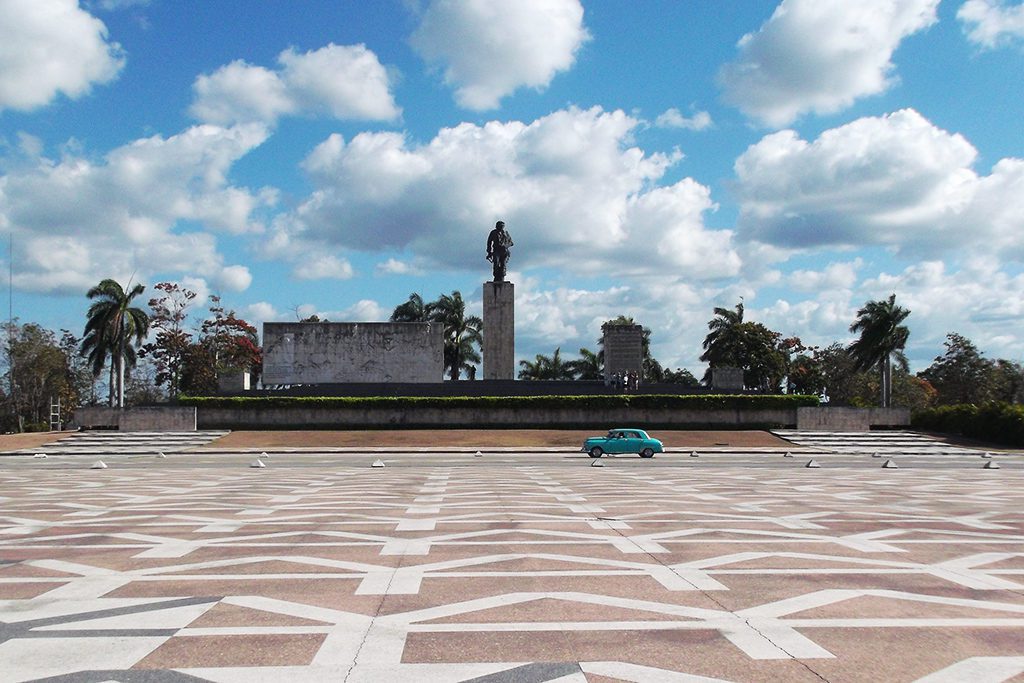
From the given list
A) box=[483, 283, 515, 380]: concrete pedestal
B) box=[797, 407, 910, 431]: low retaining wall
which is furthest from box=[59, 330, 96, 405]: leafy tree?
box=[797, 407, 910, 431]: low retaining wall

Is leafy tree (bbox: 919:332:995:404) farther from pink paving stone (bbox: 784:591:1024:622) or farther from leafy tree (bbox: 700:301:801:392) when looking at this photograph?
pink paving stone (bbox: 784:591:1024:622)

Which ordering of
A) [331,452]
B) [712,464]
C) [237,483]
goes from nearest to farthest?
[237,483] < [712,464] < [331,452]

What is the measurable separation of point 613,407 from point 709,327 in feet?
89.0

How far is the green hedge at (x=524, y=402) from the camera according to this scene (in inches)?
1954

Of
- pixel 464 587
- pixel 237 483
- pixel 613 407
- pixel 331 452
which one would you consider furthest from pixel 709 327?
pixel 464 587

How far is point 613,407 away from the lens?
49.8m

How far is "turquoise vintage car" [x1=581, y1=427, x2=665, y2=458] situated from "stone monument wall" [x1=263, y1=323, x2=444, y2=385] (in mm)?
23977

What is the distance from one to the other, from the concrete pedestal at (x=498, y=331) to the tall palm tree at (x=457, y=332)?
1321cm

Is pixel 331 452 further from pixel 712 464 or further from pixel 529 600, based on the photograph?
pixel 529 600

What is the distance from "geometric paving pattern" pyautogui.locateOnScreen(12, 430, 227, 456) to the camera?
38.6 meters

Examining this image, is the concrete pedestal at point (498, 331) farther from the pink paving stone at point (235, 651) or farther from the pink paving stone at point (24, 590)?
the pink paving stone at point (235, 651)

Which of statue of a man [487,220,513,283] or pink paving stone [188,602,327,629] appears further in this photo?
statue of a man [487,220,513,283]

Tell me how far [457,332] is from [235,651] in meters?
64.7

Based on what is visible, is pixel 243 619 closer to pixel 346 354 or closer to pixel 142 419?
pixel 142 419
